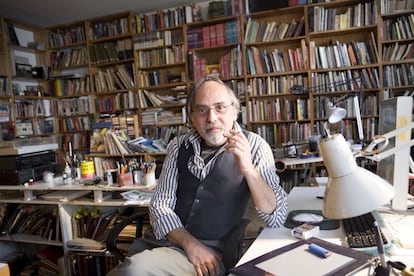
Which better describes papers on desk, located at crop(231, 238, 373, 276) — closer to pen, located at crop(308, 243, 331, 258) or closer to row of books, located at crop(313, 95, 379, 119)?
pen, located at crop(308, 243, 331, 258)

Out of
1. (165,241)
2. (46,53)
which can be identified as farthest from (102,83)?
(165,241)

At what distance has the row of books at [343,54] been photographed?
3.41 meters

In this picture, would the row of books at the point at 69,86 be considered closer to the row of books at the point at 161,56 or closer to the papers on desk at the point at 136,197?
the row of books at the point at 161,56

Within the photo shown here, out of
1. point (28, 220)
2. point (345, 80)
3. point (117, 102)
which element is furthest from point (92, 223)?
point (345, 80)

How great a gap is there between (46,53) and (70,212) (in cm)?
335

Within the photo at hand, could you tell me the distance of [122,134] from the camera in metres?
2.97

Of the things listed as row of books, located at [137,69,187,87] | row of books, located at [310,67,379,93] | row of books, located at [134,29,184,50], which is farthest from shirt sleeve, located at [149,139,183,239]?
row of books, located at [134,29,184,50]

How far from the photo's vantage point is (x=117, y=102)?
4.41 meters

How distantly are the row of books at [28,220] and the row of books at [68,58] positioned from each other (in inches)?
96.0

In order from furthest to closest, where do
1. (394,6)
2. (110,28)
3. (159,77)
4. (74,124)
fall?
(74,124) < (110,28) < (159,77) < (394,6)

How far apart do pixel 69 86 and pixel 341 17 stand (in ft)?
12.8

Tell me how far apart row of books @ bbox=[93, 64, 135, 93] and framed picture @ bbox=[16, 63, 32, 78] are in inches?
35.6

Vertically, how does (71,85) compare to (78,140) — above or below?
above

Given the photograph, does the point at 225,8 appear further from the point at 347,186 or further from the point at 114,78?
the point at 347,186
